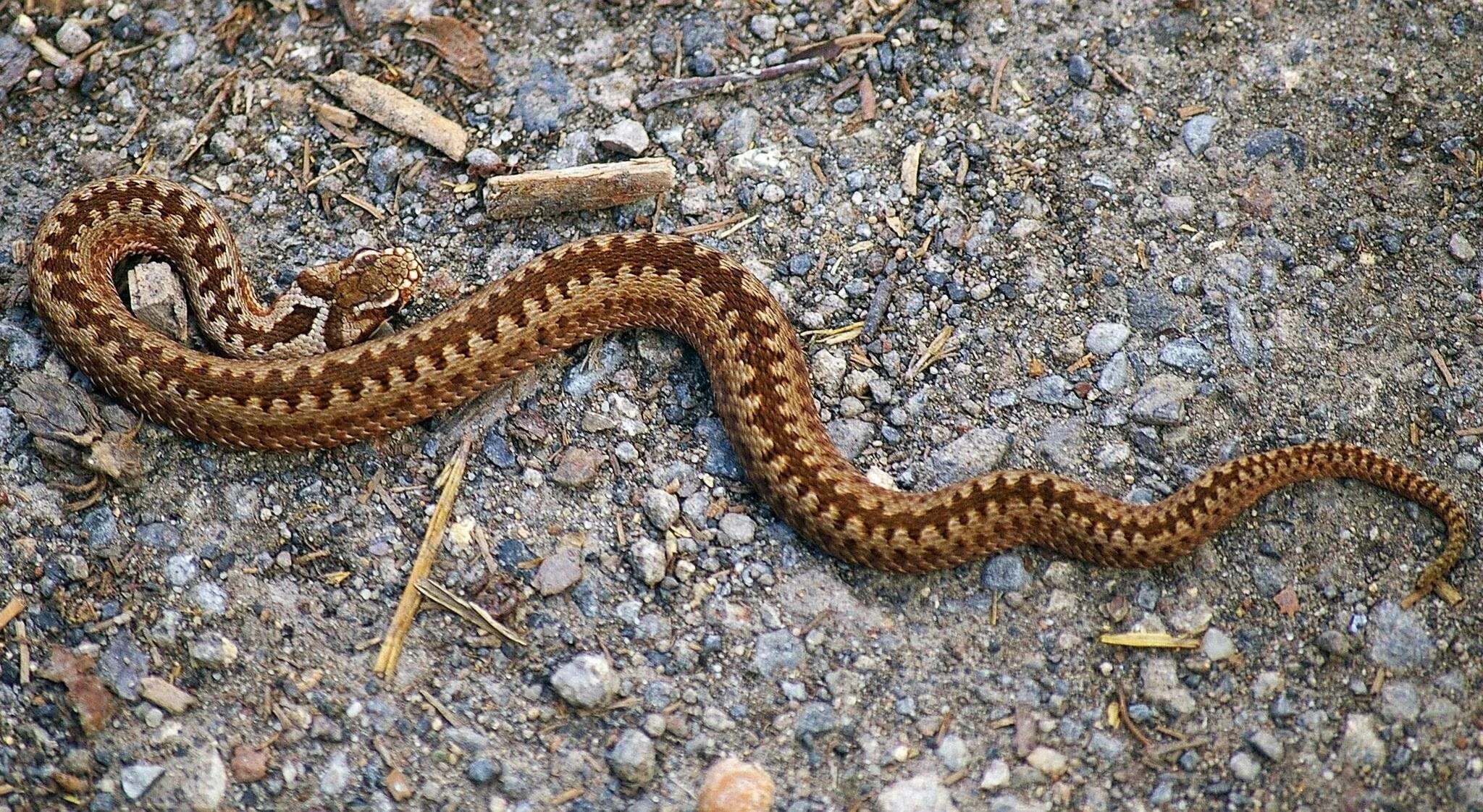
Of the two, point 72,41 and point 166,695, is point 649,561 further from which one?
point 72,41

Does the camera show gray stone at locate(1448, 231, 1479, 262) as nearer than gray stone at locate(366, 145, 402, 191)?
Yes

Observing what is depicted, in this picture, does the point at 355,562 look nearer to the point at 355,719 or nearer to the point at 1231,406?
the point at 355,719

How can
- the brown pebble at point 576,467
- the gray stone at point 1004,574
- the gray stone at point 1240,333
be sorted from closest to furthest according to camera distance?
the gray stone at point 1004,574 < the brown pebble at point 576,467 < the gray stone at point 1240,333

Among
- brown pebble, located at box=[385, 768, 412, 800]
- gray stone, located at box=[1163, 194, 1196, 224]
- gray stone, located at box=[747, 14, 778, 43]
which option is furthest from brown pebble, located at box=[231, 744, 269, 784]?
gray stone, located at box=[1163, 194, 1196, 224]

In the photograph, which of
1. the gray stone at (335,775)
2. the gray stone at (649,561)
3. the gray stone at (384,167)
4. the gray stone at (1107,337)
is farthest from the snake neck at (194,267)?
the gray stone at (1107,337)

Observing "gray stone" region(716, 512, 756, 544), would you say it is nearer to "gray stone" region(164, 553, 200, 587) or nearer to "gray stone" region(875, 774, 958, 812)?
"gray stone" region(875, 774, 958, 812)

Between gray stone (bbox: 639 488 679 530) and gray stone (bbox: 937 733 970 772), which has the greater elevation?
gray stone (bbox: 639 488 679 530)

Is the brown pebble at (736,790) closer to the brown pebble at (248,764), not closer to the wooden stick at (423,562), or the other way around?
the wooden stick at (423,562)
